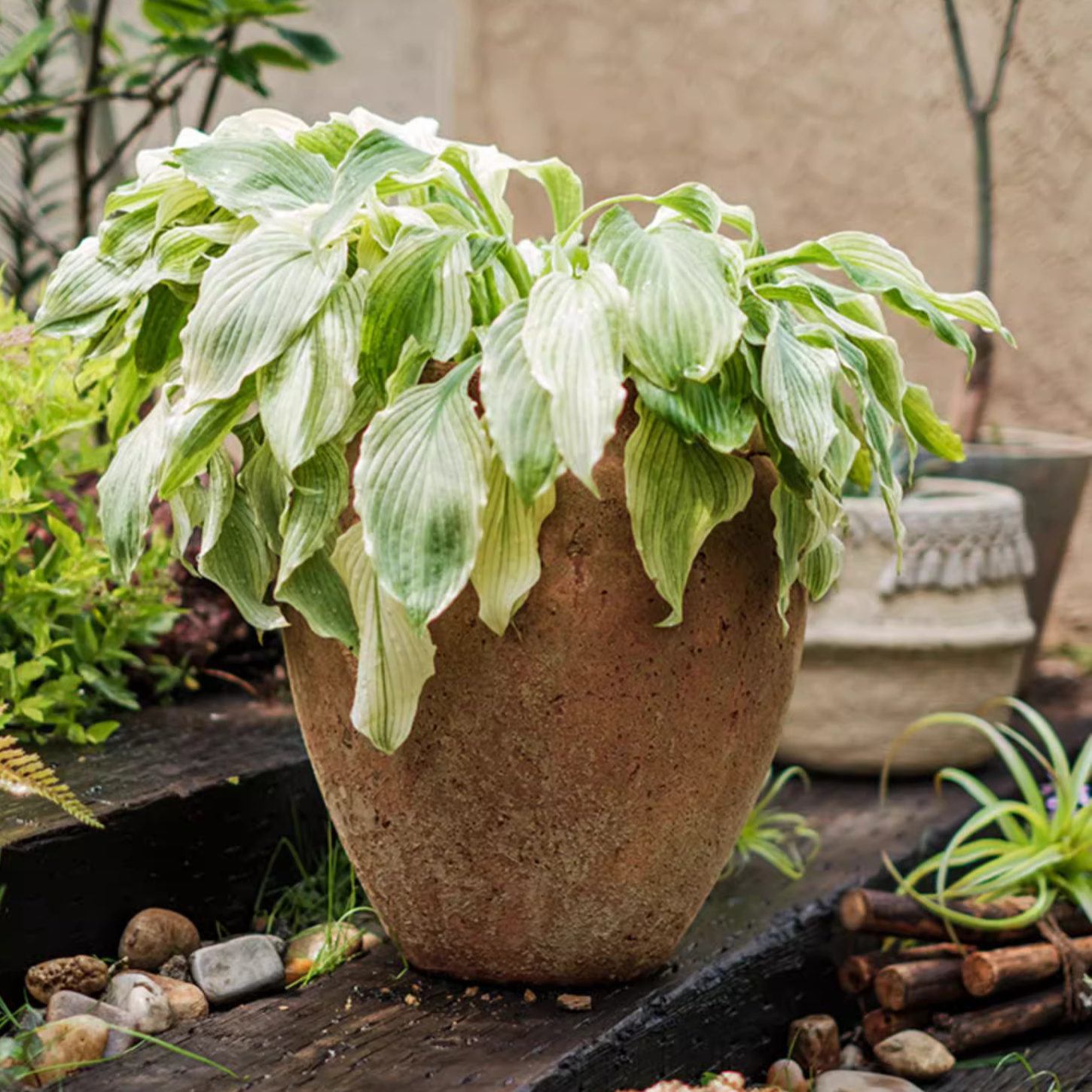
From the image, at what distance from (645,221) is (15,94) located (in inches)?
69.4

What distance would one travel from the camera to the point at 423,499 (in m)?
1.08

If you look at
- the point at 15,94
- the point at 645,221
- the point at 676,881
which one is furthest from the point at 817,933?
the point at 15,94

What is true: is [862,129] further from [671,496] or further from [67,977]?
[67,977]

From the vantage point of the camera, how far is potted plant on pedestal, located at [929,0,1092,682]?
261 cm

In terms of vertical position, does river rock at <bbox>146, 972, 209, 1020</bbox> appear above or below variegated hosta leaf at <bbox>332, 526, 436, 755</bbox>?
below

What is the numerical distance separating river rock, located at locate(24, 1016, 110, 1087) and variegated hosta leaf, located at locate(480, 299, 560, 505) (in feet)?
2.28

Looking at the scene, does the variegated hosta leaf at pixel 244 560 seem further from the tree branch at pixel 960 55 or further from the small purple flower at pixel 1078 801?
the tree branch at pixel 960 55

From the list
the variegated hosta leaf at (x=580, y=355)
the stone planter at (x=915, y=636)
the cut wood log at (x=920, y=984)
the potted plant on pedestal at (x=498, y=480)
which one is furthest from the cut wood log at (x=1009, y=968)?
the variegated hosta leaf at (x=580, y=355)

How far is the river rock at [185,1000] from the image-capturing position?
55.6 inches

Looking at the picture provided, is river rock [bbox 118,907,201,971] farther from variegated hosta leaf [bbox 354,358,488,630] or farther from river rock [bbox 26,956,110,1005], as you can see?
variegated hosta leaf [bbox 354,358,488,630]

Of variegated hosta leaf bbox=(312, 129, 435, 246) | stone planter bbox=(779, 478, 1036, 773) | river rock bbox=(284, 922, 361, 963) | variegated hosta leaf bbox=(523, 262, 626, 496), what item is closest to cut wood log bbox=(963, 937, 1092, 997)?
stone planter bbox=(779, 478, 1036, 773)

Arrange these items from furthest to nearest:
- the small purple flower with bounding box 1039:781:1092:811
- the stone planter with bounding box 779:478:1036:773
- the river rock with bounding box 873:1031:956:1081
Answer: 1. the stone planter with bounding box 779:478:1036:773
2. the small purple flower with bounding box 1039:781:1092:811
3. the river rock with bounding box 873:1031:956:1081

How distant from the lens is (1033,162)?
322cm

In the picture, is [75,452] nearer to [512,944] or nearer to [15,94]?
[512,944]
